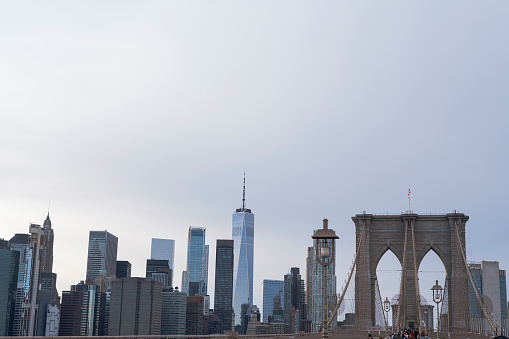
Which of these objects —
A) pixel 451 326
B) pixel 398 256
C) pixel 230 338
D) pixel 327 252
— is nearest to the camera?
pixel 327 252

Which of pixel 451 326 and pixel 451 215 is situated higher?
pixel 451 215

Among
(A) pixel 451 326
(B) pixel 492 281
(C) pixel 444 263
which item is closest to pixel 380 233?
(C) pixel 444 263

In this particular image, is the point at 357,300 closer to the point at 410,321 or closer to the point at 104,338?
the point at 410,321

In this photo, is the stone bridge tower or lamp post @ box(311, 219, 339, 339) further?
A: the stone bridge tower

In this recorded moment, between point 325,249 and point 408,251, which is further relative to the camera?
point 408,251

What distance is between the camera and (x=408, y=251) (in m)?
72.8

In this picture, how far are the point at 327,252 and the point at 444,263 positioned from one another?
2115 inches

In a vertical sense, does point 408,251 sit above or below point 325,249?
above

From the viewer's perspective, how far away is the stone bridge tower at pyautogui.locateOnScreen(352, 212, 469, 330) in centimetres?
7119

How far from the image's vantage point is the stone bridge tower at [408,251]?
71188 millimetres

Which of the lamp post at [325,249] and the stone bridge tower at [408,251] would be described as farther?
the stone bridge tower at [408,251]

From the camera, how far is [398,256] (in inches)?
2918

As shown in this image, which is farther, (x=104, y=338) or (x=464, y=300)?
(x=464, y=300)

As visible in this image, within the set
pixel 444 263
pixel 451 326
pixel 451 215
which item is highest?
pixel 451 215
